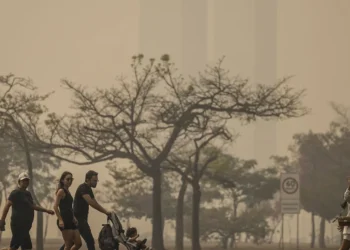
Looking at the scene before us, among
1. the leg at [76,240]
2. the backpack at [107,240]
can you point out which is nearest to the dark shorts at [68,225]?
the leg at [76,240]

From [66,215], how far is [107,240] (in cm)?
128

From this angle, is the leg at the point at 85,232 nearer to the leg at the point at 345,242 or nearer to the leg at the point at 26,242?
the leg at the point at 26,242

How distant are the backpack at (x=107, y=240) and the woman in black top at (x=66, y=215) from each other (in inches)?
39.1

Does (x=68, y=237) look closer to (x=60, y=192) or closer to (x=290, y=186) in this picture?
(x=60, y=192)

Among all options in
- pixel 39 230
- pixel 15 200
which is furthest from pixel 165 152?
pixel 15 200

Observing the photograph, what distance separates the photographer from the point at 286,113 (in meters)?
57.1

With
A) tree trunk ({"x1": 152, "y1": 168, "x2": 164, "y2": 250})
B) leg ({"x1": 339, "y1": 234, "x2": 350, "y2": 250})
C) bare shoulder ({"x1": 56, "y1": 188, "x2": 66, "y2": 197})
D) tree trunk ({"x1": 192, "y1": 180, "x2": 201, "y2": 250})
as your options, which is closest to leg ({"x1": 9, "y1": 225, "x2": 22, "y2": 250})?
bare shoulder ({"x1": 56, "y1": 188, "x2": 66, "y2": 197})

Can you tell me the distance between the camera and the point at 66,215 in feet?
70.2

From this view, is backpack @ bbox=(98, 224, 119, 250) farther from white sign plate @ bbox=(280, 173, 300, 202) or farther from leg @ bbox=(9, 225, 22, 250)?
white sign plate @ bbox=(280, 173, 300, 202)

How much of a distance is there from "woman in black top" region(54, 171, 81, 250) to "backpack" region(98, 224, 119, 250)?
0.99 metres

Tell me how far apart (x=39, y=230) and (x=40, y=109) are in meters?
6.17

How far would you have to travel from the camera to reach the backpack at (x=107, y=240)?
67.1 ft

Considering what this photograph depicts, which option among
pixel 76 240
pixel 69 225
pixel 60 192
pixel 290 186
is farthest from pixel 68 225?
pixel 290 186

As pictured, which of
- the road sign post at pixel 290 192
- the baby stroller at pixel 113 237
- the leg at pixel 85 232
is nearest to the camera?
the baby stroller at pixel 113 237
